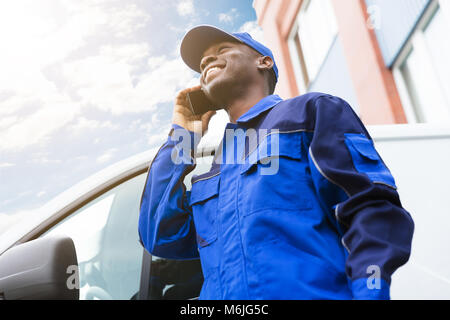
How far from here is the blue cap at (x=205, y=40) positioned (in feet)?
5.56

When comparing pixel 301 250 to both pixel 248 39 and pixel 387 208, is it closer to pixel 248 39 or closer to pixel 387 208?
pixel 387 208

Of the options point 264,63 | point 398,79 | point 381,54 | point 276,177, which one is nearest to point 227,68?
point 264,63

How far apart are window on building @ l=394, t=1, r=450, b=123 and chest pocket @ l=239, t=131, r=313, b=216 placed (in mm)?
4256

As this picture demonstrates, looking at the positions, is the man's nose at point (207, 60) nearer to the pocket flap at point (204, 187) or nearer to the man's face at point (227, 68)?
the man's face at point (227, 68)

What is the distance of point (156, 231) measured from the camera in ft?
4.73

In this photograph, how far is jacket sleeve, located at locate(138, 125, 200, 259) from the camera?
1454 mm

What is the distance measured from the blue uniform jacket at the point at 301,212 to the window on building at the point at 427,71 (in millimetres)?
4220

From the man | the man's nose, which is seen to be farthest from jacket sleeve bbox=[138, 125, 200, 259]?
the man's nose

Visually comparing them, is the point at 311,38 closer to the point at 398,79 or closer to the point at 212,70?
the point at 398,79

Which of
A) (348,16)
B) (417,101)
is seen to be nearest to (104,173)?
(417,101)

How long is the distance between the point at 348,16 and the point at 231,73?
17.6 feet

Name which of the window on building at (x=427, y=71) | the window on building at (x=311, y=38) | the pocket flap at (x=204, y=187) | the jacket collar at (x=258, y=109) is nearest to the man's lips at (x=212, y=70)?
the jacket collar at (x=258, y=109)

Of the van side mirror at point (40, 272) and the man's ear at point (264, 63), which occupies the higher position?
the man's ear at point (264, 63)

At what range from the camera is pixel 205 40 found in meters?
1.74
